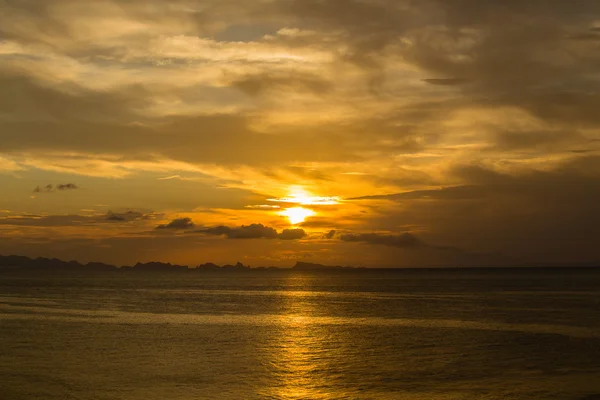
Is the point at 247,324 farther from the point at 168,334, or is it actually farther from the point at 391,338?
the point at 391,338

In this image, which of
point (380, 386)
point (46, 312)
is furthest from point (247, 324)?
point (380, 386)

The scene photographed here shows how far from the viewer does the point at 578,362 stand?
134ft

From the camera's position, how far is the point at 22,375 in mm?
36906

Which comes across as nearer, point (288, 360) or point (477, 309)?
point (288, 360)

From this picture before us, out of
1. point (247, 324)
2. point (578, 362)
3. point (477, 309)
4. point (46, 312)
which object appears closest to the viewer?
point (578, 362)

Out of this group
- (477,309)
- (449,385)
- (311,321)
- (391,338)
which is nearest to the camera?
(449,385)

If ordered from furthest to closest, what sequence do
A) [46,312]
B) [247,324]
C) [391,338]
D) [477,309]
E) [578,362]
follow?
[477,309]
[46,312]
[247,324]
[391,338]
[578,362]

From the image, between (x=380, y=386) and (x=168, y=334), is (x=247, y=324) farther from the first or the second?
(x=380, y=386)

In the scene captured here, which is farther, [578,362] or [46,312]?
[46,312]

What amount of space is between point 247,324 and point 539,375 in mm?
37703

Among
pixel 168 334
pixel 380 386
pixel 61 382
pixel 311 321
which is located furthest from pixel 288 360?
pixel 311 321

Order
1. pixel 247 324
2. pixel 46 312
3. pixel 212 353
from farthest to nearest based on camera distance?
pixel 46 312 → pixel 247 324 → pixel 212 353

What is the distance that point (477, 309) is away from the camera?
91.0 metres

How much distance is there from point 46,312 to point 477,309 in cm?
5899
